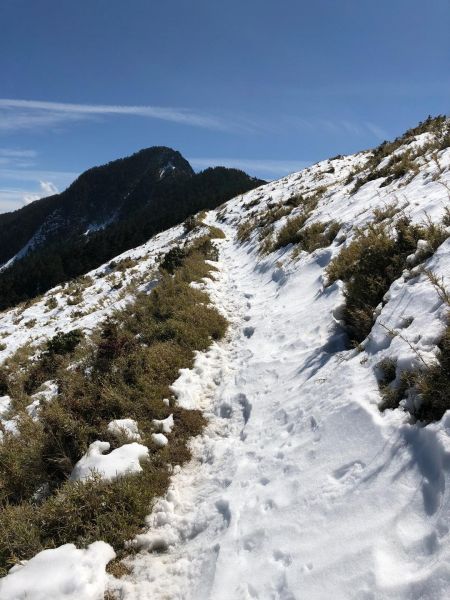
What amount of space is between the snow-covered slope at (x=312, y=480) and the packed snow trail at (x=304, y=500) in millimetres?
10

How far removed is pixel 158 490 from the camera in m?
3.98

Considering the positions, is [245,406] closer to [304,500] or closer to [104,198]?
[304,500]

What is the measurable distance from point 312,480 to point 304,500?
202mm

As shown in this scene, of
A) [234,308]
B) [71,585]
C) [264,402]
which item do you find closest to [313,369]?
[264,402]

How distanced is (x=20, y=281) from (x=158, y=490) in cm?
6200

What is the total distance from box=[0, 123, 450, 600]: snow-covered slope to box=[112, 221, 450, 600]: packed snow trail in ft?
0.03

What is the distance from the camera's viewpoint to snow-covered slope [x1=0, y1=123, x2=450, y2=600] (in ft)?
8.03

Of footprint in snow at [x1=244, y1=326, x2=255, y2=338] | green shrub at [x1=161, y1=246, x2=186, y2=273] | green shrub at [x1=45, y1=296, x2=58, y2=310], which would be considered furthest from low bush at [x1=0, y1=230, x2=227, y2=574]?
green shrub at [x1=45, y1=296, x2=58, y2=310]

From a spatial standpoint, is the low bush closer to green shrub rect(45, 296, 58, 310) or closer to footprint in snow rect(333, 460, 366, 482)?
footprint in snow rect(333, 460, 366, 482)

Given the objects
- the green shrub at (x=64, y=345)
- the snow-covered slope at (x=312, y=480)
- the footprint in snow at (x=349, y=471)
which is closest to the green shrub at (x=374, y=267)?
the snow-covered slope at (x=312, y=480)

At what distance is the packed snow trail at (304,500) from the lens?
240 centimetres

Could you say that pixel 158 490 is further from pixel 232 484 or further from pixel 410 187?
pixel 410 187

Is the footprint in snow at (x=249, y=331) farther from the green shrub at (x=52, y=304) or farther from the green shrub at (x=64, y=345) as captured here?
the green shrub at (x=52, y=304)

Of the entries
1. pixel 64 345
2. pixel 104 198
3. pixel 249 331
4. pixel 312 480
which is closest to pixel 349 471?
pixel 312 480
